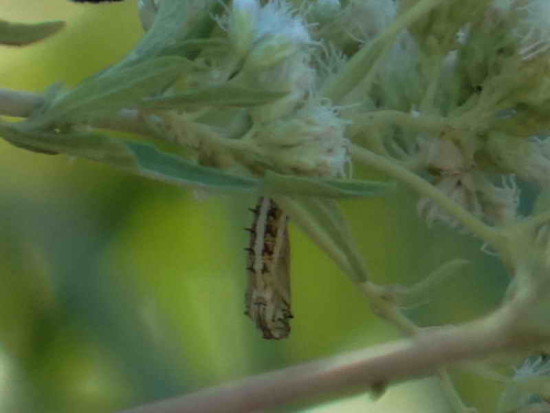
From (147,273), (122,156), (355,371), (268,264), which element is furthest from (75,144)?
(147,273)

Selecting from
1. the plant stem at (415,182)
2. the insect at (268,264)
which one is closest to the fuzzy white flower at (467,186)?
the plant stem at (415,182)

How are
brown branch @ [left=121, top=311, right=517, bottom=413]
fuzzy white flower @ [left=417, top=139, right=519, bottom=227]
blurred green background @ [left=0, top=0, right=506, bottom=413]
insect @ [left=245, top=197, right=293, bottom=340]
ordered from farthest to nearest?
A: blurred green background @ [left=0, top=0, right=506, bottom=413]
insect @ [left=245, top=197, right=293, bottom=340]
fuzzy white flower @ [left=417, top=139, right=519, bottom=227]
brown branch @ [left=121, top=311, right=517, bottom=413]

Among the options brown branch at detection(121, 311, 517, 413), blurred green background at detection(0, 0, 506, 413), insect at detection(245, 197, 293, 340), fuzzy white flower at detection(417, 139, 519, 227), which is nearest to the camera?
brown branch at detection(121, 311, 517, 413)

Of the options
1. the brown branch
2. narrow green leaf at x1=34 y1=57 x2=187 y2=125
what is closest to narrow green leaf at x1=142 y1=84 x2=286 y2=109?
narrow green leaf at x1=34 y1=57 x2=187 y2=125

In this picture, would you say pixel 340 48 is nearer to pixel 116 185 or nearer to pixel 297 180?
pixel 297 180

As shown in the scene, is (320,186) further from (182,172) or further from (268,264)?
(268,264)

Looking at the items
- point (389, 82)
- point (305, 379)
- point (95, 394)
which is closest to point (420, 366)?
point (305, 379)

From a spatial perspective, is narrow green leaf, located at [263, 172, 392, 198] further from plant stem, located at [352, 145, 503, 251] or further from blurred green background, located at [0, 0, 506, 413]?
blurred green background, located at [0, 0, 506, 413]
